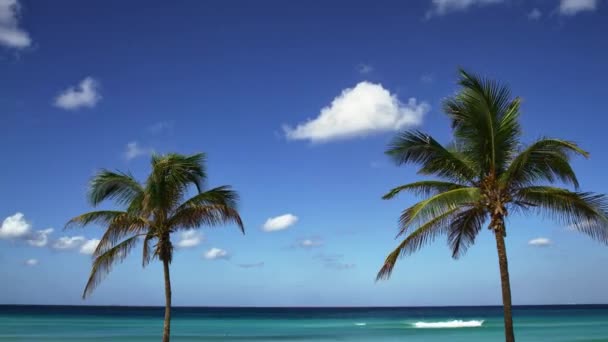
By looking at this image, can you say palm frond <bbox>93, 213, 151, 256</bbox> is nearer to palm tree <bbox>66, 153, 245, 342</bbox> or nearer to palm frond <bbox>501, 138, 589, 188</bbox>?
palm tree <bbox>66, 153, 245, 342</bbox>

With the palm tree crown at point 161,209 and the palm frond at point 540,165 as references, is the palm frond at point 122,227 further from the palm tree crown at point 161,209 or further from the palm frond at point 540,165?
the palm frond at point 540,165

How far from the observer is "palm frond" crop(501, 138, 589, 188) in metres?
12.0

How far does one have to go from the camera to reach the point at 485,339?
38125 mm

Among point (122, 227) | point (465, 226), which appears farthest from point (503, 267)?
point (122, 227)

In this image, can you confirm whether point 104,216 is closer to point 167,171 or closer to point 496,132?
point 167,171

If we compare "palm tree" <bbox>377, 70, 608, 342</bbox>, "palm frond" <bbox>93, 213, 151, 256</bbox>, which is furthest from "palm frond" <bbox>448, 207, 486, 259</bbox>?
"palm frond" <bbox>93, 213, 151, 256</bbox>

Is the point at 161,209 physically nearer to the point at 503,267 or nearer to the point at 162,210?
the point at 162,210

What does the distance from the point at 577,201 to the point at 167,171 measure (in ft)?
32.1

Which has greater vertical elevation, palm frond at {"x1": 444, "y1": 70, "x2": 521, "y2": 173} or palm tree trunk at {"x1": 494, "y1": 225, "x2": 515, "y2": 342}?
palm frond at {"x1": 444, "y1": 70, "x2": 521, "y2": 173}

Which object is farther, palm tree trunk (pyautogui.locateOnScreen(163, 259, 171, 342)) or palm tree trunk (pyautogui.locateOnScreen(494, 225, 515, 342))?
palm tree trunk (pyautogui.locateOnScreen(163, 259, 171, 342))

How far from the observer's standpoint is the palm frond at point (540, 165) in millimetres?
11969

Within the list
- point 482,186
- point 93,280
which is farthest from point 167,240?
point 482,186

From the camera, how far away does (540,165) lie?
12570 millimetres

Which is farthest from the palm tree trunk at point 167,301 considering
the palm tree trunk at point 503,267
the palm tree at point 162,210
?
the palm tree trunk at point 503,267
